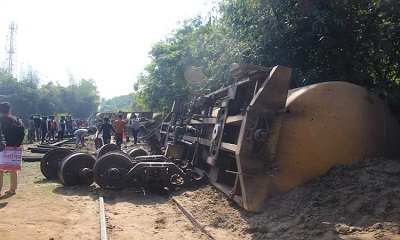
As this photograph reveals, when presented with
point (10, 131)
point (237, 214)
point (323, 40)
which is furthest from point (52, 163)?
point (323, 40)

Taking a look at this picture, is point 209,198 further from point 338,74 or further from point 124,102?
point 124,102

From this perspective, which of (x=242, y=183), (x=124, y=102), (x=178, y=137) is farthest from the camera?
(x=124, y=102)

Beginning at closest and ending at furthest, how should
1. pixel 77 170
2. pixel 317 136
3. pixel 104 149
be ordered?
pixel 317 136 → pixel 77 170 → pixel 104 149

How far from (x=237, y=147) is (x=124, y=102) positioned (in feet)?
488

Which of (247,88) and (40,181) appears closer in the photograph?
(247,88)

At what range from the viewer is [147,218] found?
20.5ft

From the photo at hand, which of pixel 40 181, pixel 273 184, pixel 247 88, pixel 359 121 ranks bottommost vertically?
→ pixel 40 181

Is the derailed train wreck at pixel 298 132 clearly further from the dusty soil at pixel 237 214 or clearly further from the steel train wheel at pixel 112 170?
the steel train wheel at pixel 112 170

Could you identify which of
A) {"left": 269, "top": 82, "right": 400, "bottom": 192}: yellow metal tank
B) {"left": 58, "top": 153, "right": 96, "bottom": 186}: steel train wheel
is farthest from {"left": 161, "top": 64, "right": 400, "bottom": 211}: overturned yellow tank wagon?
{"left": 58, "top": 153, "right": 96, "bottom": 186}: steel train wheel

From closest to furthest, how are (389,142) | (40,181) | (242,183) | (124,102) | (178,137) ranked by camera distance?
(242,183)
(389,142)
(40,181)
(178,137)
(124,102)

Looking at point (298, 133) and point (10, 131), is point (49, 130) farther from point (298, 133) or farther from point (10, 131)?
point (298, 133)

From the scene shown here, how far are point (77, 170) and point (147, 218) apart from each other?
3.00 metres

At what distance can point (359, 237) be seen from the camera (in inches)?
148

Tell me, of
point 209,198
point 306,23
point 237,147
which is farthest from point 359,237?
point 306,23
